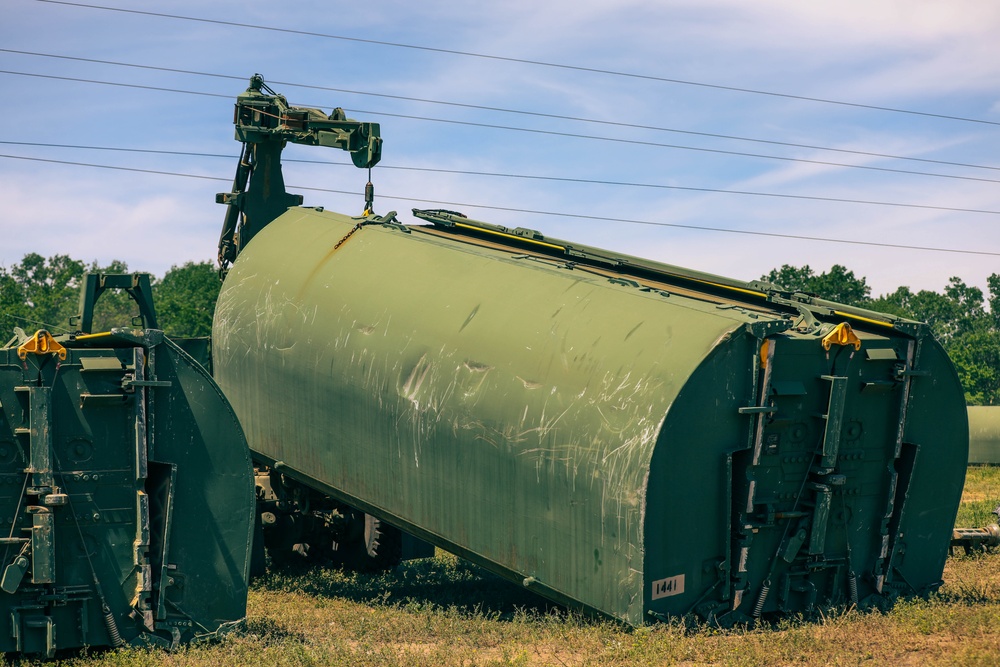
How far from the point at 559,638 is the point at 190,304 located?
82.5 m

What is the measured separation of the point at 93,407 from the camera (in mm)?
10773

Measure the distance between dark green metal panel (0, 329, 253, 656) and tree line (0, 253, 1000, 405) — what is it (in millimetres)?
64396

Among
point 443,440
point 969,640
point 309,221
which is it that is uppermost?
point 309,221

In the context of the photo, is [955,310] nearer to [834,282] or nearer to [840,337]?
[834,282]

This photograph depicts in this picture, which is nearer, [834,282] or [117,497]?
[117,497]

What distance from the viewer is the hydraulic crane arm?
19203 millimetres

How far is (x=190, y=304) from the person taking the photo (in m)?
90.0

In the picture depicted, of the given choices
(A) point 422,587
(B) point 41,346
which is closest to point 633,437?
(B) point 41,346

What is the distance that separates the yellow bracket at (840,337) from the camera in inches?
464

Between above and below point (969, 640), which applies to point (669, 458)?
above

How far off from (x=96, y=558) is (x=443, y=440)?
4.04 meters

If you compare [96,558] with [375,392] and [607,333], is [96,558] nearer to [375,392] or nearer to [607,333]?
[375,392]

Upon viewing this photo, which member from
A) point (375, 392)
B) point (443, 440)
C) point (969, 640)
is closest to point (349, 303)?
point (375, 392)

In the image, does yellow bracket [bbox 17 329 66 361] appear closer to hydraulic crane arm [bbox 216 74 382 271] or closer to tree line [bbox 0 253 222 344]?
hydraulic crane arm [bbox 216 74 382 271]
